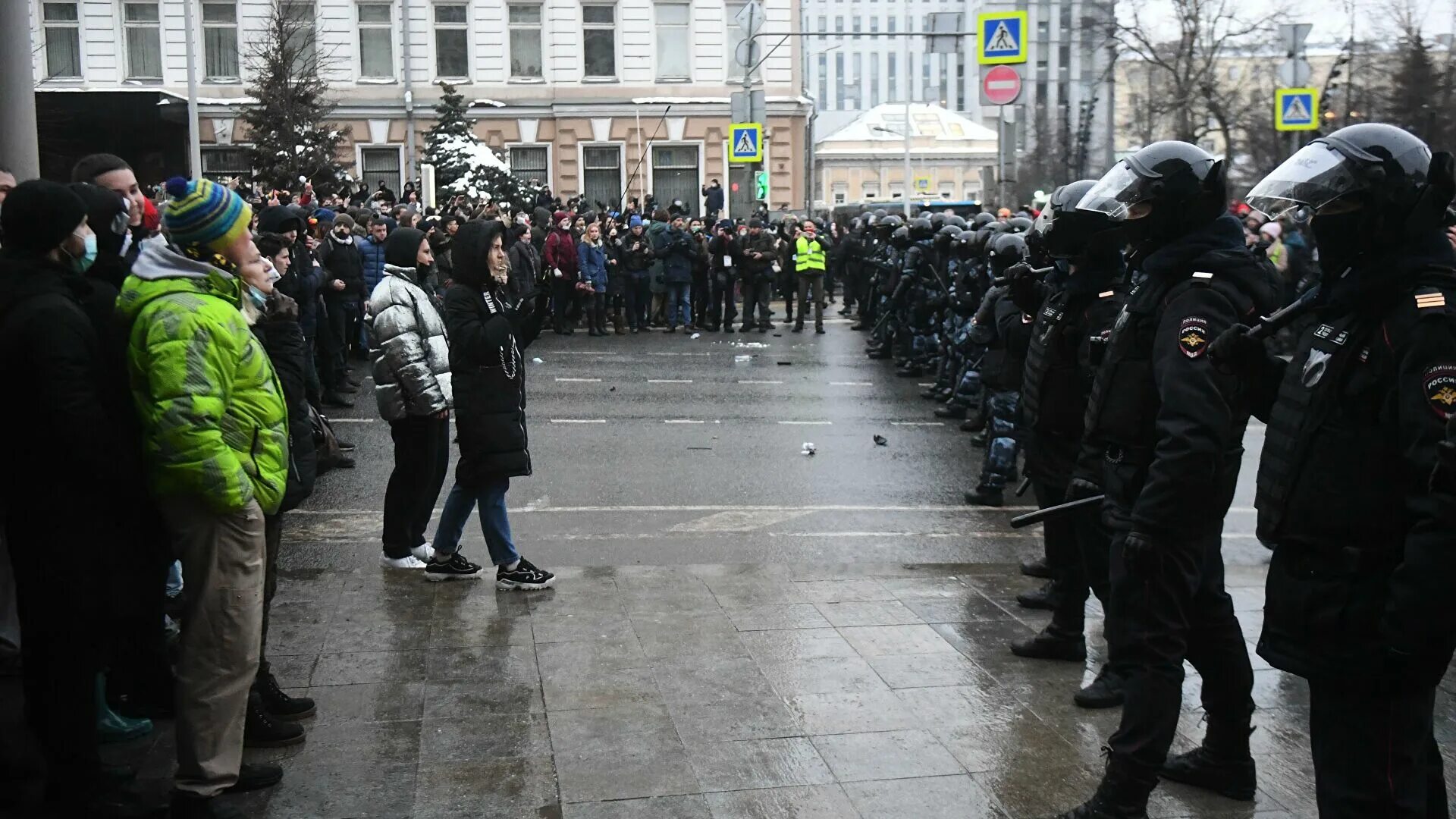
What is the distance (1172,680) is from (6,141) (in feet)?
21.3

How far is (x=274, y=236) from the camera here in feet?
24.8

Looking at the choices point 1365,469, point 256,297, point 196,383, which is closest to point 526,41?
point 256,297

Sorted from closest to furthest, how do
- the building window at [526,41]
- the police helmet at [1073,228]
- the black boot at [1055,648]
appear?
1. the police helmet at [1073,228]
2. the black boot at [1055,648]
3. the building window at [526,41]

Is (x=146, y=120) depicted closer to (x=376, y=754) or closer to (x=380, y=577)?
(x=380, y=577)

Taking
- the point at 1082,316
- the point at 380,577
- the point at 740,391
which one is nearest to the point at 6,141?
the point at 380,577

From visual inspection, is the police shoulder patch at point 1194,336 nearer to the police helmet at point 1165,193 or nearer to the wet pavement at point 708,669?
the police helmet at point 1165,193

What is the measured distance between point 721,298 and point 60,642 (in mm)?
20635

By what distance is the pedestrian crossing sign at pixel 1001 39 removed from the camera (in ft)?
70.5

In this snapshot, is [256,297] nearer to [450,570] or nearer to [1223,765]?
[450,570]

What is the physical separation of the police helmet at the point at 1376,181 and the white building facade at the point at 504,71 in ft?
124

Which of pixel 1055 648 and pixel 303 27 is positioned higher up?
pixel 303 27

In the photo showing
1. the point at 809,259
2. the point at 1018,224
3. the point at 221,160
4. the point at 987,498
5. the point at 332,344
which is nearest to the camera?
the point at 987,498

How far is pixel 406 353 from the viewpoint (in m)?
7.81

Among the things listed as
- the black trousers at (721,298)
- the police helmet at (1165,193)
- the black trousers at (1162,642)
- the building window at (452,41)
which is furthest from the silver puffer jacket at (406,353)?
the building window at (452,41)
